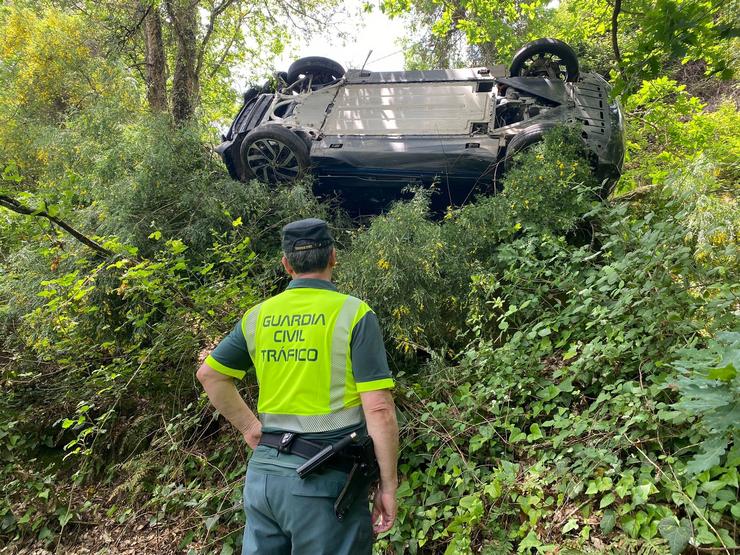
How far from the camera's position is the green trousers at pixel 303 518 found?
165cm

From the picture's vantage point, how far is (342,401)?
1732 millimetres

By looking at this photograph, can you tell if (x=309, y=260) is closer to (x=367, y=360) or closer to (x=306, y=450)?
(x=367, y=360)

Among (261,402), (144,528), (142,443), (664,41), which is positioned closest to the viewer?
(261,402)

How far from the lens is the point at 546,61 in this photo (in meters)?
5.79

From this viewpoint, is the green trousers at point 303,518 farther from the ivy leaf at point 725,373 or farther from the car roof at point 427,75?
the car roof at point 427,75

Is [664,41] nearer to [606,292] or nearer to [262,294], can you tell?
[606,292]

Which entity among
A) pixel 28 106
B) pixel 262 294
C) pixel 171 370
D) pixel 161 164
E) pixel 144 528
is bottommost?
pixel 144 528

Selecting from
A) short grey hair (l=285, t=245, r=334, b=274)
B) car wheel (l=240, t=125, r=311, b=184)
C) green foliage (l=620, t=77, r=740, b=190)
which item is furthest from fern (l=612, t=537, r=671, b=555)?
green foliage (l=620, t=77, r=740, b=190)

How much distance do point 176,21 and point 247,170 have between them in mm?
4169

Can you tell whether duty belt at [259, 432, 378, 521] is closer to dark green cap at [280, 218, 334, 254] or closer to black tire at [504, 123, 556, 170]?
dark green cap at [280, 218, 334, 254]

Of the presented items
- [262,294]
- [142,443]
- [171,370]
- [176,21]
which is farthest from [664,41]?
[176,21]

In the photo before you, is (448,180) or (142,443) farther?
(448,180)

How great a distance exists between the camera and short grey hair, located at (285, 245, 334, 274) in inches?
73.2

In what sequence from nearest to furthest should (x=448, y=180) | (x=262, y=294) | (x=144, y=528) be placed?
1. (x=144, y=528)
2. (x=262, y=294)
3. (x=448, y=180)
